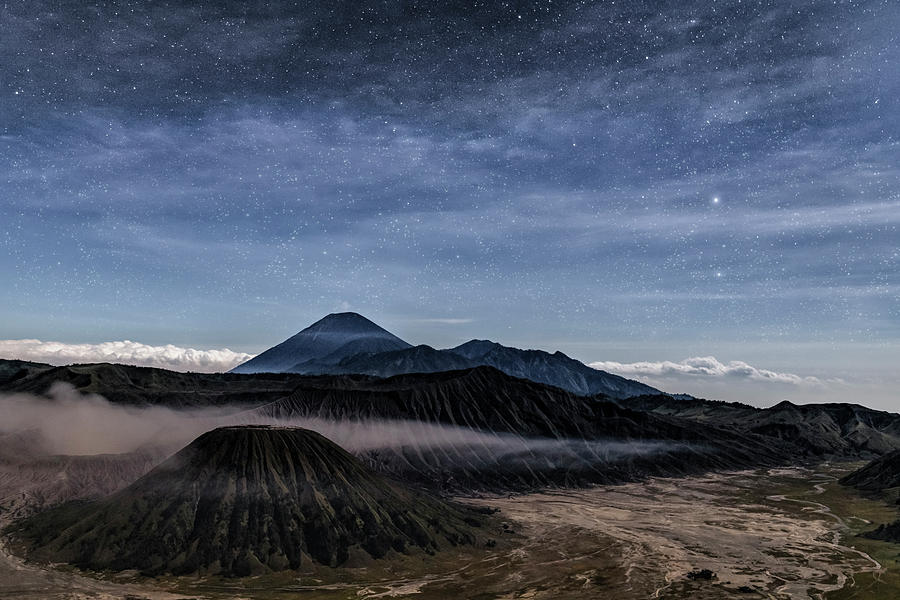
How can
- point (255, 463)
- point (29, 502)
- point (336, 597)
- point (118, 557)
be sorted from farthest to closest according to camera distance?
1. point (29, 502)
2. point (255, 463)
3. point (118, 557)
4. point (336, 597)

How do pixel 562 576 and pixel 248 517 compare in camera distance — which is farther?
pixel 248 517

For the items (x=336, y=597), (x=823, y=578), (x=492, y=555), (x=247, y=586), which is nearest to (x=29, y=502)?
(x=247, y=586)

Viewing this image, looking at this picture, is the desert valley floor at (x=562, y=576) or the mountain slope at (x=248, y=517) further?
the mountain slope at (x=248, y=517)

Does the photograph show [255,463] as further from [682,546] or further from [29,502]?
[682,546]

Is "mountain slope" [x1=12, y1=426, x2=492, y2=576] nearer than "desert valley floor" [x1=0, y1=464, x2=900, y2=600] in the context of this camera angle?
No

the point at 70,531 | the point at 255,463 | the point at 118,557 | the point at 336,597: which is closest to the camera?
the point at 336,597

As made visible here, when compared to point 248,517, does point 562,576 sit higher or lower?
lower

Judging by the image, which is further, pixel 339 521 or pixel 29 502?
pixel 29 502

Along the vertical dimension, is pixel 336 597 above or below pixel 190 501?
below
